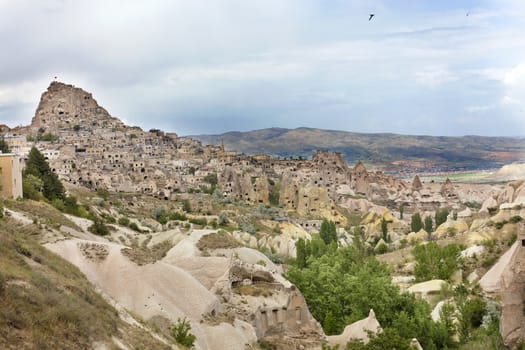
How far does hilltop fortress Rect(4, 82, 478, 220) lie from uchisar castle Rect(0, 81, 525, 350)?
278 mm

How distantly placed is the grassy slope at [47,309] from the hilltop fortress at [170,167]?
53539mm

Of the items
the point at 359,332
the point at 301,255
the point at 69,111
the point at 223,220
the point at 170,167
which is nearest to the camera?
the point at 359,332

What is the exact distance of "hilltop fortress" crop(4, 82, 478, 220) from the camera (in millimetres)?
78750

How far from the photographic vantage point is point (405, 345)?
22000mm

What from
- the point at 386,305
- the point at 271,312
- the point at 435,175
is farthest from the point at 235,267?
the point at 435,175

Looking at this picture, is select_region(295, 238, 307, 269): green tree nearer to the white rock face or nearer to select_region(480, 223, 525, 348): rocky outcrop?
the white rock face

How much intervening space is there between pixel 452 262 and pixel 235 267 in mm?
19881

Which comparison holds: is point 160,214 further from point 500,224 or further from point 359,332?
point 359,332

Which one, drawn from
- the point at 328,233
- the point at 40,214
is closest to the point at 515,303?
the point at 40,214

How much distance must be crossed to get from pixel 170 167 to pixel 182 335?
255ft

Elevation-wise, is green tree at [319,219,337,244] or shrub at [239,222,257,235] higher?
shrub at [239,222,257,235]

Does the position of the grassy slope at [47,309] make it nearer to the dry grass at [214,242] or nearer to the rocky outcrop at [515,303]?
the rocky outcrop at [515,303]

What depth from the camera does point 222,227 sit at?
55.2m

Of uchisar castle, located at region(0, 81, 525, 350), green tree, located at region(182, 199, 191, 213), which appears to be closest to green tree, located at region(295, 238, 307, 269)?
uchisar castle, located at region(0, 81, 525, 350)
